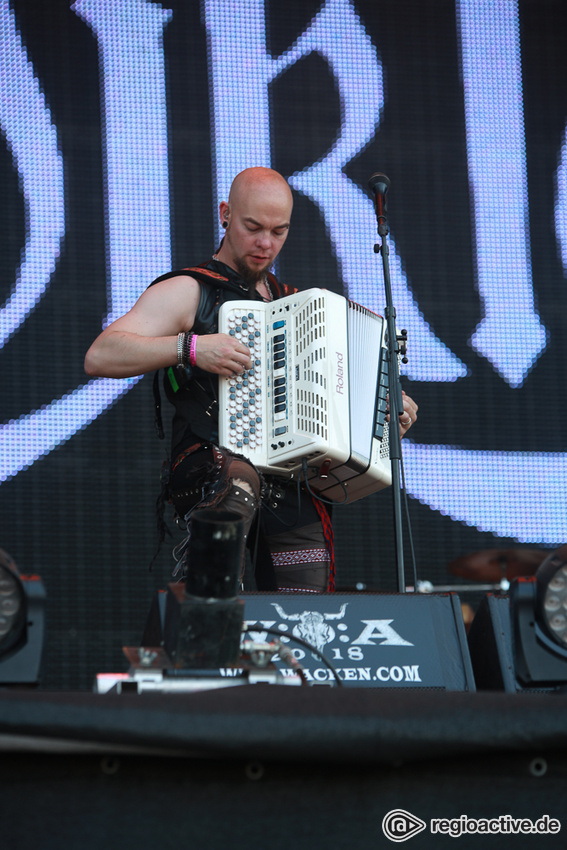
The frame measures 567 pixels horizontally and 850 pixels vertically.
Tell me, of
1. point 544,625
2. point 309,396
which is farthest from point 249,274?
point 544,625

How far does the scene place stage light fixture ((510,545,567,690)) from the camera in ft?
4.33

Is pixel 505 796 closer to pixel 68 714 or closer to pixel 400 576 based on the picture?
pixel 68 714

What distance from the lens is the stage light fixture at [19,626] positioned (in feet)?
4.03

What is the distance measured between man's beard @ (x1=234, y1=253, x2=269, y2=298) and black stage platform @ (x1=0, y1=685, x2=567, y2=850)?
1.92 meters

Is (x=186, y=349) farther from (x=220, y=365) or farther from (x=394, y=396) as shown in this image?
(x=394, y=396)

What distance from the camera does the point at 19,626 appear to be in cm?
125

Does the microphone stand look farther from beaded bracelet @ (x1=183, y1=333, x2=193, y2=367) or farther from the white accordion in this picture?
beaded bracelet @ (x1=183, y1=333, x2=193, y2=367)

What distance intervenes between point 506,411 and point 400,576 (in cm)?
195

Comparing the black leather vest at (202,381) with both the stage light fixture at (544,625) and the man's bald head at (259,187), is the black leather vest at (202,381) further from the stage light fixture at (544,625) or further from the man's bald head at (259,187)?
the stage light fixture at (544,625)

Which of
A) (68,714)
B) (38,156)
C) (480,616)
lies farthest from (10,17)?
(68,714)

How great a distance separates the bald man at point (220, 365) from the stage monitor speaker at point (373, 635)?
529mm

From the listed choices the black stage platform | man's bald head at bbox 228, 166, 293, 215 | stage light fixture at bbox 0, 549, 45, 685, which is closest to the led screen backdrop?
man's bald head at bbox 228, 166, 293, 215

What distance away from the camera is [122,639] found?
368 centimetres

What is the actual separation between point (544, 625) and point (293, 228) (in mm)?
3001
